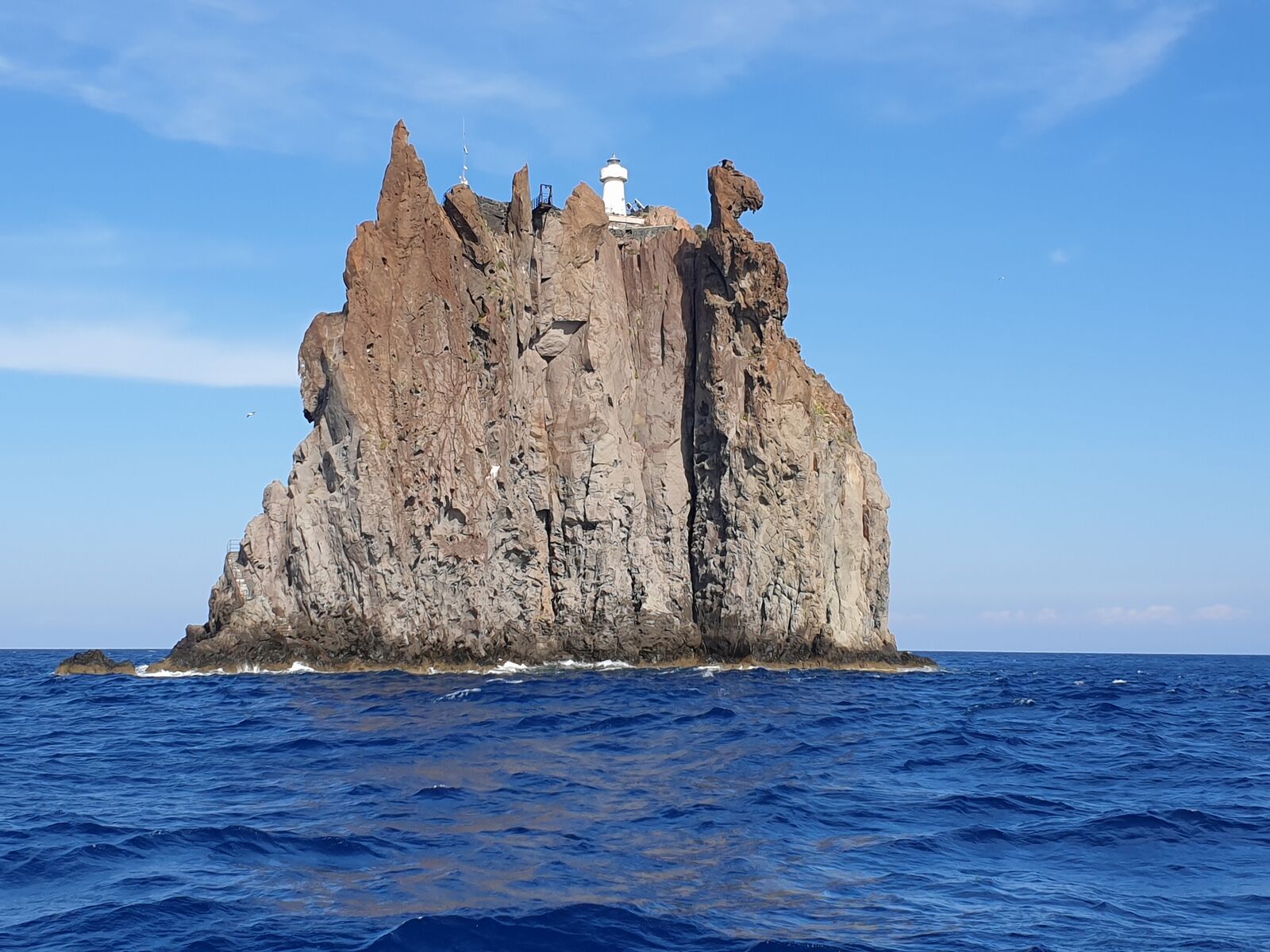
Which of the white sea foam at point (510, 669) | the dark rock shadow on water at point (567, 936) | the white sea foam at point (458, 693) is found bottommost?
the dark rock shadow on water at point (567, 936)

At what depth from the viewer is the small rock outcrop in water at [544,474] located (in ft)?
161

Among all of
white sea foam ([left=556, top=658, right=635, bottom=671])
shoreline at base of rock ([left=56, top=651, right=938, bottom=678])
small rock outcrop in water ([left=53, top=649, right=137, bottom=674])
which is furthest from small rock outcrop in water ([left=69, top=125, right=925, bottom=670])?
small rock outcrop in water ([left=53, top=649, right=137, bottom=674])

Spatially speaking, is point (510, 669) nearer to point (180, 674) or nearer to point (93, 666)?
point (180, 674)

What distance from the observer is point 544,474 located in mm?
52312

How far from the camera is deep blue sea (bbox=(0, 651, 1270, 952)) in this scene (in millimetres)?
11727

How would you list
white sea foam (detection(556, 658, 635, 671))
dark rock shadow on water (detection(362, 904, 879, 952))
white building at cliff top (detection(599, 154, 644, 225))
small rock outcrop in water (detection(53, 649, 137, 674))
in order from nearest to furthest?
1. dark rock shadow on water (detection(362, 904, 879, 952))
2. white sea foam (detection(556, 658, 635, 671))
3. small rock outcrop in water (detection(53, 649, 137, 674))
4. white building at cliff top (detection(599, 154, 644, 225))

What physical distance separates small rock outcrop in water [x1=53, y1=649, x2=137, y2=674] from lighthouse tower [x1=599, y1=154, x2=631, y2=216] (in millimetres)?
37248

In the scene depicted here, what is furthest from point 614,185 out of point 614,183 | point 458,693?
point 458,693

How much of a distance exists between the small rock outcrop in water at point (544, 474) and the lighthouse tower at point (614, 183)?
1472 centimetres

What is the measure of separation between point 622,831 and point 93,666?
44321 millimetres

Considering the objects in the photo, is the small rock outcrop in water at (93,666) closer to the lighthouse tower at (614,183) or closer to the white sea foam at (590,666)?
the white sea foam at (590,666)

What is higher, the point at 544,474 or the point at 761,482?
the point at 544,474

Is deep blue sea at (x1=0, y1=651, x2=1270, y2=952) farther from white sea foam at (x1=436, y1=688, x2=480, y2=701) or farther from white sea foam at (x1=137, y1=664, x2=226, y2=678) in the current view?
white sea foam at (x1=137, y1=664, x2=226, y2=678)

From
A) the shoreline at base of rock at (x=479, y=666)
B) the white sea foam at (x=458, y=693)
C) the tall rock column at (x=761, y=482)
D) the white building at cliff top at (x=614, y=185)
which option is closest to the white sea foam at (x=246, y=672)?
the shoreline at base of rock at (x=479, y=666)
